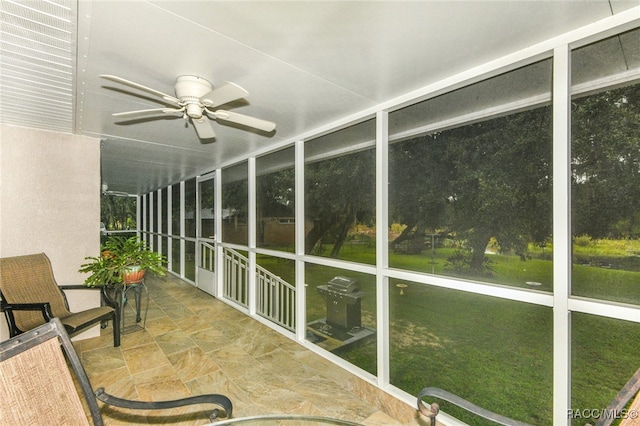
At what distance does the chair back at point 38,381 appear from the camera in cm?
95

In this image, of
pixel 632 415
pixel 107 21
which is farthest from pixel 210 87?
pixel 632 415

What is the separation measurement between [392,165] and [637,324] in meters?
1.67

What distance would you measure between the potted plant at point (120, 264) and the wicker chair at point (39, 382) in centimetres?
256

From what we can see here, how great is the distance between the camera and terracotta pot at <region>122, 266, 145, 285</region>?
349 cm

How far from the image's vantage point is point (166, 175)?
584cm

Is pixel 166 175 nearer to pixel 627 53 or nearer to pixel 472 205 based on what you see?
pixel 472 205

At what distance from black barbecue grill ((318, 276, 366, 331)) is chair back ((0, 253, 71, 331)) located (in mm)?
2714

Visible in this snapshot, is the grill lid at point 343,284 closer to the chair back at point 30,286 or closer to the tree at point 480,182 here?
the tree at point 480,182

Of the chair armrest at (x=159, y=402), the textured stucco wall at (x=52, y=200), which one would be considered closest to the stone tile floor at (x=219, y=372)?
the textured stucco wall at (x=52, y=200)

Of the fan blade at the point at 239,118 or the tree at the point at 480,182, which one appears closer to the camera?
the tree at the point at 480,182

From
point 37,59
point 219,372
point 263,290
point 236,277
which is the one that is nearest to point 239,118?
point 37,59

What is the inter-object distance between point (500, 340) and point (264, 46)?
2405mm

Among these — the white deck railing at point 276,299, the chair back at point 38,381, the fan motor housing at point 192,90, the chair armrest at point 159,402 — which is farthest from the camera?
the white deck railing at point 276,299

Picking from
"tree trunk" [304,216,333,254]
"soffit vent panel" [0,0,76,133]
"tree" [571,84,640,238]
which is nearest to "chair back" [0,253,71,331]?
"soffit vent panel" [0,0,76,133]
